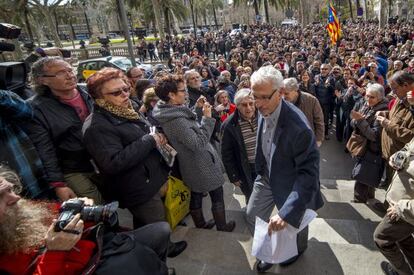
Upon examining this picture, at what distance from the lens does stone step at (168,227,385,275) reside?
2.55m

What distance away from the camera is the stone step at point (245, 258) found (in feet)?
8.36

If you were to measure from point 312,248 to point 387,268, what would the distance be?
1.98 feet

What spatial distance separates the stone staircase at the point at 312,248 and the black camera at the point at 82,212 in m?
1.14

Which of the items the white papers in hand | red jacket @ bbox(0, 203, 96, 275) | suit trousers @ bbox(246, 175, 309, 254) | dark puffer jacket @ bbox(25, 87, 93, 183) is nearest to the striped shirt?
suit trousers @ bbox(246, 175, 309, 254)

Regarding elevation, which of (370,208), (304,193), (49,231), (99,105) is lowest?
(370,208)

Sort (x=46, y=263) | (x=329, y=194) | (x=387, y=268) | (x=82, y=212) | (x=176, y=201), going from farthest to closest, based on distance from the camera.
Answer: (x=329, y=194) → (x=176, y=201) → (x=387, y=268) → (x=82, y=212) → (x=46, y=263)

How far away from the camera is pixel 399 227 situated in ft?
7.52

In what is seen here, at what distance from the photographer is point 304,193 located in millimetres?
2246

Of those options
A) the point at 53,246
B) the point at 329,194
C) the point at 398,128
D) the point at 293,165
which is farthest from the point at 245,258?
the point at 329,194

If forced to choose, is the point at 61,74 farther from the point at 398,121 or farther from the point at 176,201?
the point at 398,121

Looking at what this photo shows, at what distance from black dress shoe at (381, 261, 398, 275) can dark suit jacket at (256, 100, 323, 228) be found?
0.74 m

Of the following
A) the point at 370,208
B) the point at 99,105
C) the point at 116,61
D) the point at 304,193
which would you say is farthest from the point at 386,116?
the point at 116,61

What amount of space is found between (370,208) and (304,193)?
7.91ft

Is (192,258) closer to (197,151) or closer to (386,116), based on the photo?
(197,151)
